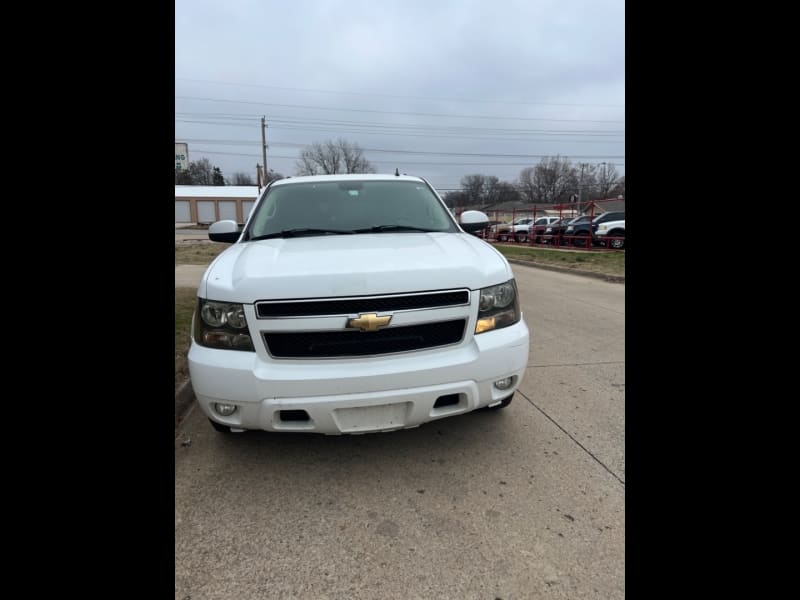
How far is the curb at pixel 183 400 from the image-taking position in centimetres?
304

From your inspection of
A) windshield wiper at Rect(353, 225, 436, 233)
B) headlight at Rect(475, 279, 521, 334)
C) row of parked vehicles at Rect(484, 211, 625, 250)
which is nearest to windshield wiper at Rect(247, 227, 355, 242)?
windshield wiper at Rect(353, 225, 436, 233)

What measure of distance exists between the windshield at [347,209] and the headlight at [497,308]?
1.00m

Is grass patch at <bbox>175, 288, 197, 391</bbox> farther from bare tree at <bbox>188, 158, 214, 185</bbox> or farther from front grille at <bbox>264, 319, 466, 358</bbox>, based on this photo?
bare tree at <bbox>188, 158, 214, 185</bbox>

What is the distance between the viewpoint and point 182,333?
4371 mm

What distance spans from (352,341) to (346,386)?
0.73ft

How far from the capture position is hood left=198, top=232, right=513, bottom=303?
2041 mm

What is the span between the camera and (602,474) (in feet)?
7.73

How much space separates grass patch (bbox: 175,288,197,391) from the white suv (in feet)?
4.54

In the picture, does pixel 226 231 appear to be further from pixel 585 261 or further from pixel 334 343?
pixel 585 261

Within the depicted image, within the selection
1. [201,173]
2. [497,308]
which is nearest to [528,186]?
[201,173]

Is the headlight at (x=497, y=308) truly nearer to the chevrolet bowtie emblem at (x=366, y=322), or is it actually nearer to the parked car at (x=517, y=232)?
the chevrolet bowtie emblem at (x=366, y=322)

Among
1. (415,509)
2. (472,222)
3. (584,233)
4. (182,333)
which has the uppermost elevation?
(584,233)
